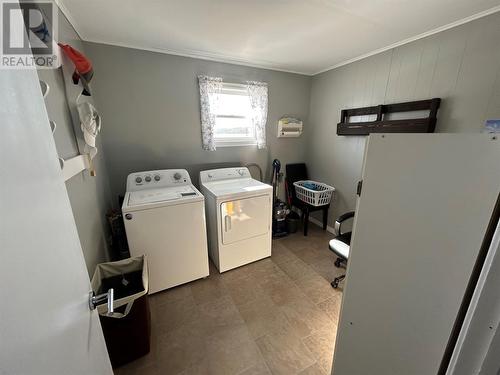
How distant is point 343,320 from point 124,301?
4.14ft

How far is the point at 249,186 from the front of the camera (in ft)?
7.73

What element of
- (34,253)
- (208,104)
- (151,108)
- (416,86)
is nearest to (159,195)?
(151,108)

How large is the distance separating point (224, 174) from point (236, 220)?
0.72 m

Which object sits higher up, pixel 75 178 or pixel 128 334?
pixel 75 178

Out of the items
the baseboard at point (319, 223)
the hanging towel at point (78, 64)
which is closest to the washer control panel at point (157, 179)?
the hanging towel at point (78, 64)

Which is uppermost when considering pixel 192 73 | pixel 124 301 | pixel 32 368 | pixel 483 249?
pixel 192 73

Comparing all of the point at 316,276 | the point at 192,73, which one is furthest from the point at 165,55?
the point at 316,276

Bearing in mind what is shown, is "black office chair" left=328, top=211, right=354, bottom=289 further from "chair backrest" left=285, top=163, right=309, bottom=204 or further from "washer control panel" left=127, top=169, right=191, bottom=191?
"washer control panel" left=127, top=169, right=191, bottom=191

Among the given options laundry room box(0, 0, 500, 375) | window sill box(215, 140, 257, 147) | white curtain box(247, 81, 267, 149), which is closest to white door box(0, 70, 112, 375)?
laundry room box(0, 0, 500, 375)

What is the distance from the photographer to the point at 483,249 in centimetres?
58

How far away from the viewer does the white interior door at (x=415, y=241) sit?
0.60 m

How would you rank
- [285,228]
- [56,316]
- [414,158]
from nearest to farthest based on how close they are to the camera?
[56,316], [414,158], [285,228]

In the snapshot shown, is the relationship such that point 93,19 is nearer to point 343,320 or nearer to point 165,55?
point 165,55

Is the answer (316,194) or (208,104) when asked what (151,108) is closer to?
(208,104)
